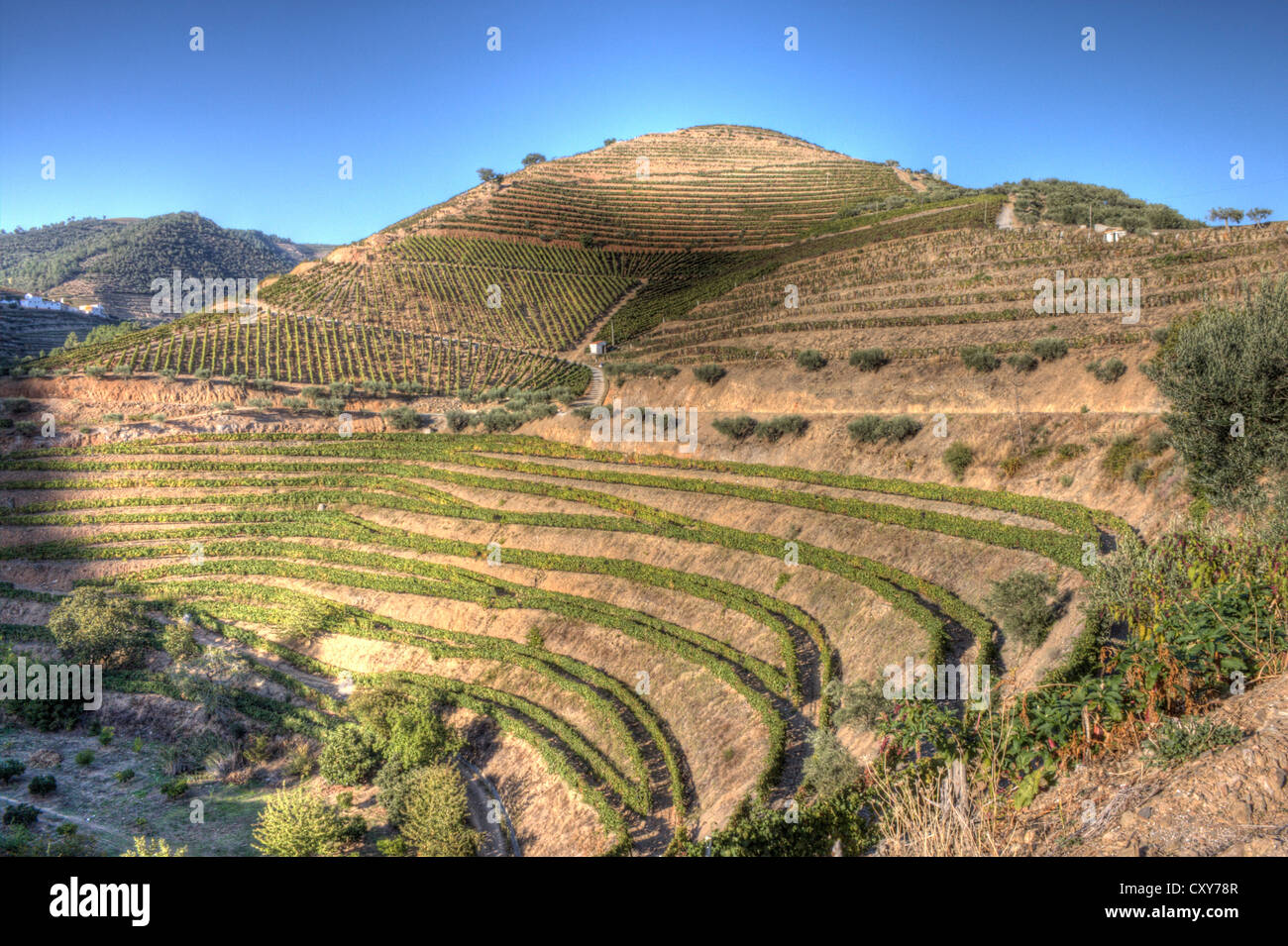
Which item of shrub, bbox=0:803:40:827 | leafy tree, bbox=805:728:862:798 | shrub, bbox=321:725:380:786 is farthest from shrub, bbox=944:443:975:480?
shrub, bbox=0:803:40:827

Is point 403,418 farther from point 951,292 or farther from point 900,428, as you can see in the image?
point 951,292

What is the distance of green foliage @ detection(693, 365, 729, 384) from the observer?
161 feet

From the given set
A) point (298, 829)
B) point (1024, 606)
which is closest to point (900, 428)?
point (1024, 606)

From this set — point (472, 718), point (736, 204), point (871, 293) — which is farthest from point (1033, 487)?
point (736, 204)

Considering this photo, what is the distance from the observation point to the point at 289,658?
38094mm

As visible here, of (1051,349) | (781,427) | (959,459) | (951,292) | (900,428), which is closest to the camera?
(959,459)

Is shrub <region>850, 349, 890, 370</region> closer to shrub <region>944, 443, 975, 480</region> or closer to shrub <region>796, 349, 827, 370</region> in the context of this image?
shrub <region>796, 349, 827, 370</region>

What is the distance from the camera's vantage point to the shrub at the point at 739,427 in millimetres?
41656

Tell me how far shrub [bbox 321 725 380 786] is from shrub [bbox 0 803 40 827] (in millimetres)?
9841

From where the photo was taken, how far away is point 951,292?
2136 inches

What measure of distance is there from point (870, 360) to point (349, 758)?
33.3 m
